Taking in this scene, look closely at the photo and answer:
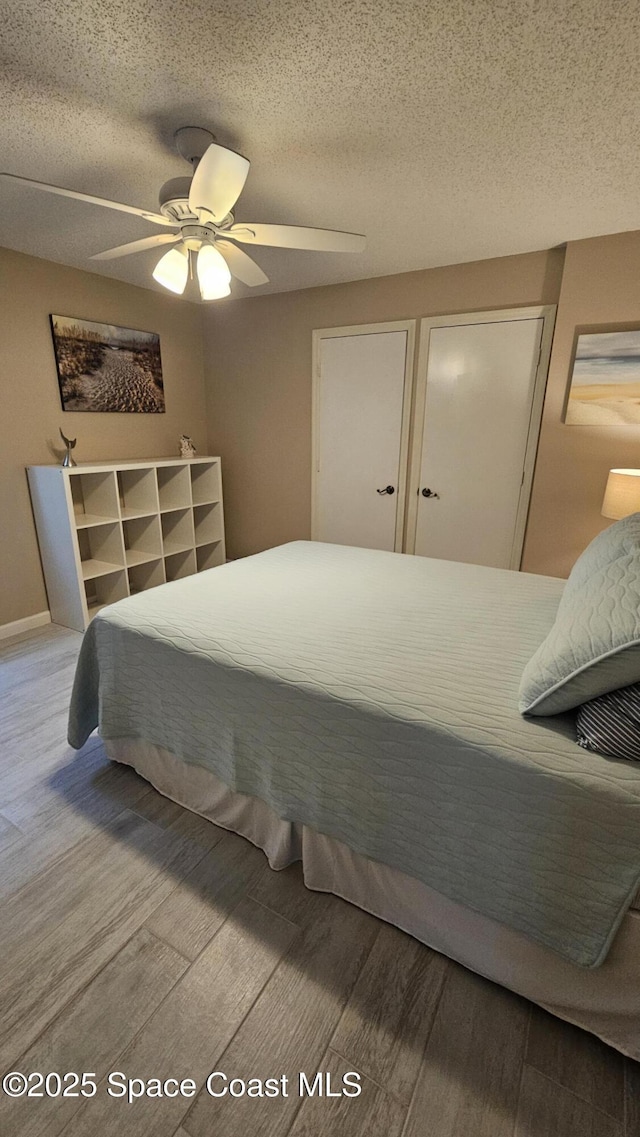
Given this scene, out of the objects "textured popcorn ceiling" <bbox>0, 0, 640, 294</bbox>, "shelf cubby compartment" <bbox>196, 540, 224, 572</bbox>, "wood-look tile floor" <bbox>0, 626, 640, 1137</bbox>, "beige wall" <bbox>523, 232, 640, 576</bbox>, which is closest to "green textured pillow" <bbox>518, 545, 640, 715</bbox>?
"wood-look tile floor" <bbox>0, 626, 640, 1137</bbox>

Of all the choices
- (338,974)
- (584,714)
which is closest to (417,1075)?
(338,974)

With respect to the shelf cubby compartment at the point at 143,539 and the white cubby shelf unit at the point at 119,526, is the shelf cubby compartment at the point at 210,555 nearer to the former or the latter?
the white cubby shelf unit at the point at 119,526

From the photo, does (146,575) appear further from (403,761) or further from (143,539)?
(403,761)

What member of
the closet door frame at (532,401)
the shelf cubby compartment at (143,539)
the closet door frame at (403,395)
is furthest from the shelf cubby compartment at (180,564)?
the closet door frame at (532,401)

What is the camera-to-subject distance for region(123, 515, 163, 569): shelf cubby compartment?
11.6ft

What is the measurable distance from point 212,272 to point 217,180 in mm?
429

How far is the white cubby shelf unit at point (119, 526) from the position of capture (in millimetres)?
2996

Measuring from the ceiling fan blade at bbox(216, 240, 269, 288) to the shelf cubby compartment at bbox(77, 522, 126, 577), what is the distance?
1.81 m

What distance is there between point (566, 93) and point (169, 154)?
1.40 m

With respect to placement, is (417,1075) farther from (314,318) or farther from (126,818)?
(314,318)

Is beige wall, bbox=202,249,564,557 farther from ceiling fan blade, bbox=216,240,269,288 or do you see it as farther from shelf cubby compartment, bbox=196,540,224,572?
ceiling fan blade, bbox=216,240,269,288

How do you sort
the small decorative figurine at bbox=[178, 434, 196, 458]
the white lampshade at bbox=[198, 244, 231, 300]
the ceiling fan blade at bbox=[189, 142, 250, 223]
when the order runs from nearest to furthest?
1. the ceiling fan blade at bbox=[189, 142, 250, 223]
2. the white lampshade at bbox=[198, 244, 231, 300]
3. the small decorative figurine at bbox=[178, 434, 196, 458]

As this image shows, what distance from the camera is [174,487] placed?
12.4 ft

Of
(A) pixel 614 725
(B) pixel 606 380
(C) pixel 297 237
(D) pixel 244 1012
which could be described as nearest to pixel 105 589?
(C) pixel 297 237
